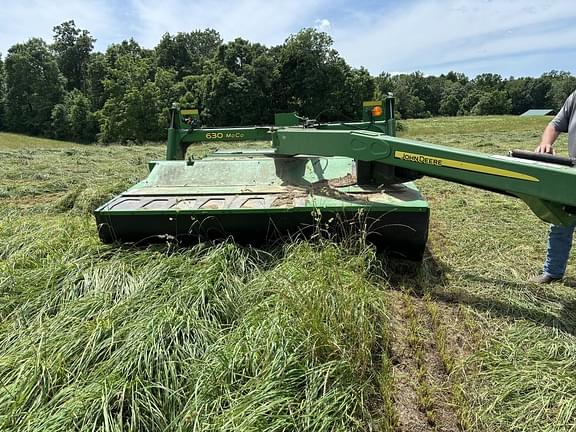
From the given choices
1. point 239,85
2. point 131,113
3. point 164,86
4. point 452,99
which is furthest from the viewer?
point 452,99

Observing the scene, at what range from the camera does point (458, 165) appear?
2.91 metres

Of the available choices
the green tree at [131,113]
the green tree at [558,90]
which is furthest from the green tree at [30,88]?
the green tree at [558,90]

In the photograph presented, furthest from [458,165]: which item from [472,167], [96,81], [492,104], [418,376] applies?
[492,104]

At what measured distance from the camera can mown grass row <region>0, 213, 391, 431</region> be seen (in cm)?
199

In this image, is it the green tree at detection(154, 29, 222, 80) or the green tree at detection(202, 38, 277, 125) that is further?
the green tree at detection(154, 29, 222, 80)

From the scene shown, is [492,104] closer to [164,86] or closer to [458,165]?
[164,86]

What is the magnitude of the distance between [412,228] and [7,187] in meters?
7.35

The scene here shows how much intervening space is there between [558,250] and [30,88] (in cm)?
5318

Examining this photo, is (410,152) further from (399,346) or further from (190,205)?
(190,205)

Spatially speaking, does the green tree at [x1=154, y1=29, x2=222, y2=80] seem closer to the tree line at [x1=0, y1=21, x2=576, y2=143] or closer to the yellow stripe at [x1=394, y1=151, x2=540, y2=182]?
the tree line at [x1=0, y1=21, x2=576, y2=143]

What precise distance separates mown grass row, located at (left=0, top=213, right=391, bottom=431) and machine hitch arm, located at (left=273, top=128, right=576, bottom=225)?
74 cm

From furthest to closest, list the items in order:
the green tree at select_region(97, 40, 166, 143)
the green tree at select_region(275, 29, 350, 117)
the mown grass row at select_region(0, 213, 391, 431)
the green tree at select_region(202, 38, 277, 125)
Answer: the green tree at select_region(275, 29, 350, 117)
the green tree at select_region(202, 38, 277, 125)
the green tree at select_region(97, 40, 166, 143)
the mown grass row at select_region(0, 213, 391, 431)

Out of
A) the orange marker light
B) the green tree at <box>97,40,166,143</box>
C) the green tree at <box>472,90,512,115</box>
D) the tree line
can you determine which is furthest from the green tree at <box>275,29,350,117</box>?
the green tree at <box>472,90,512,115</box>

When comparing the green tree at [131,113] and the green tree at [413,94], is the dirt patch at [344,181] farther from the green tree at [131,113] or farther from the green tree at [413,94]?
the green tree at [413,94]
